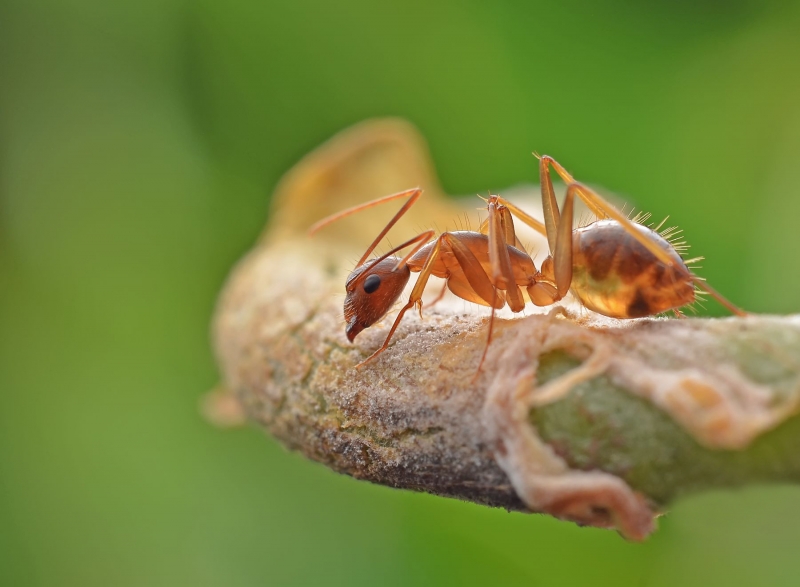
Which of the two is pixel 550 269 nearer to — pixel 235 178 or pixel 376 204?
pixel 376 204

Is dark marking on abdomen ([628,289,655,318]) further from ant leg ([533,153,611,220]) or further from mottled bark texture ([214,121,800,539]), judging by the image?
ant leg ([533,153,611,220])

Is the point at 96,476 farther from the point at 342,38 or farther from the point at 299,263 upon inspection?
the point at 342,38

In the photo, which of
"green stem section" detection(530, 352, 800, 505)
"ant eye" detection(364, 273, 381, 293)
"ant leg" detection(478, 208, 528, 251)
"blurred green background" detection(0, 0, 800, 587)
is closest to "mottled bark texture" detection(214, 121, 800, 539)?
"green stem section" detection(530, 352, 800, 505)

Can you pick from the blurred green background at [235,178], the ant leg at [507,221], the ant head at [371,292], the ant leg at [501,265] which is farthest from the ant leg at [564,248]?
the blurred green background at [235,178]

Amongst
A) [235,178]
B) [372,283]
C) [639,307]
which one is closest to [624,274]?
[639,307]

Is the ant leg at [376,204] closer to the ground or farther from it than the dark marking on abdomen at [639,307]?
farther from it

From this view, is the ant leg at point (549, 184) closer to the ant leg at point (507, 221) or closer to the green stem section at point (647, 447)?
the ant leg at point (507, 221)
